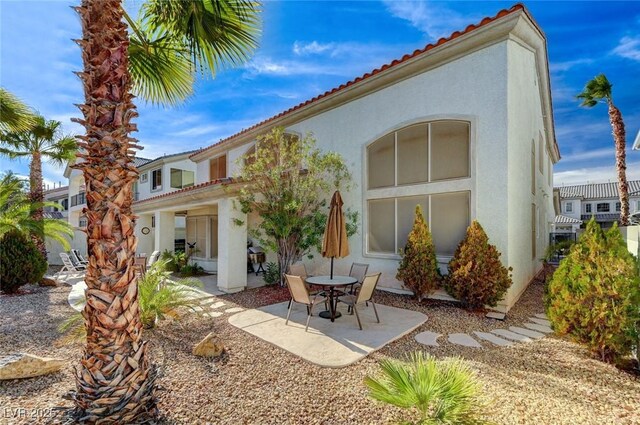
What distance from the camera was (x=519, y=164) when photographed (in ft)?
29.3

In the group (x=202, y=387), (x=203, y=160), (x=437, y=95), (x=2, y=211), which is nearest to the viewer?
(x=202, y=387)

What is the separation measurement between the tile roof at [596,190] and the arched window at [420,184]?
48.9m

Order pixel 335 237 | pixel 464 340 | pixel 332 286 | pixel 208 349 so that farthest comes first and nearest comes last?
pixel 335 237 < pixel 332 286 < pixel 464 340 < pixel 208 349

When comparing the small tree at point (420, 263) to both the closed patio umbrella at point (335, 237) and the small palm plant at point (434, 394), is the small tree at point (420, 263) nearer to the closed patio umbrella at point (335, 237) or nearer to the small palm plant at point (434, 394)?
the closed patio umbrella at point (335, 237)

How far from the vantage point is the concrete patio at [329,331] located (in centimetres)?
550

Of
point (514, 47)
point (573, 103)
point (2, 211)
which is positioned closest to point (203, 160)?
point (2, 211)

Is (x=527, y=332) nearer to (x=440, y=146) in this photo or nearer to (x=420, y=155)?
(x=440, y=146)

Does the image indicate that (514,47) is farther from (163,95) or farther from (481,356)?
(163,95)

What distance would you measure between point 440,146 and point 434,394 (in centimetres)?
781

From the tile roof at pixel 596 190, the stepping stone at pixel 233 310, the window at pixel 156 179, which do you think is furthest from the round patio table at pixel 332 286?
the tile roof at pixel 596 190

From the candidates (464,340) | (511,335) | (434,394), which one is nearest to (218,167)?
(464,340)

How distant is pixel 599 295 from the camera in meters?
5.01

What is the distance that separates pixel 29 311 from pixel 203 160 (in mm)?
12622

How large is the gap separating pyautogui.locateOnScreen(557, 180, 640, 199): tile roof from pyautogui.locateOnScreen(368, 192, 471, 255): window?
49.0m
